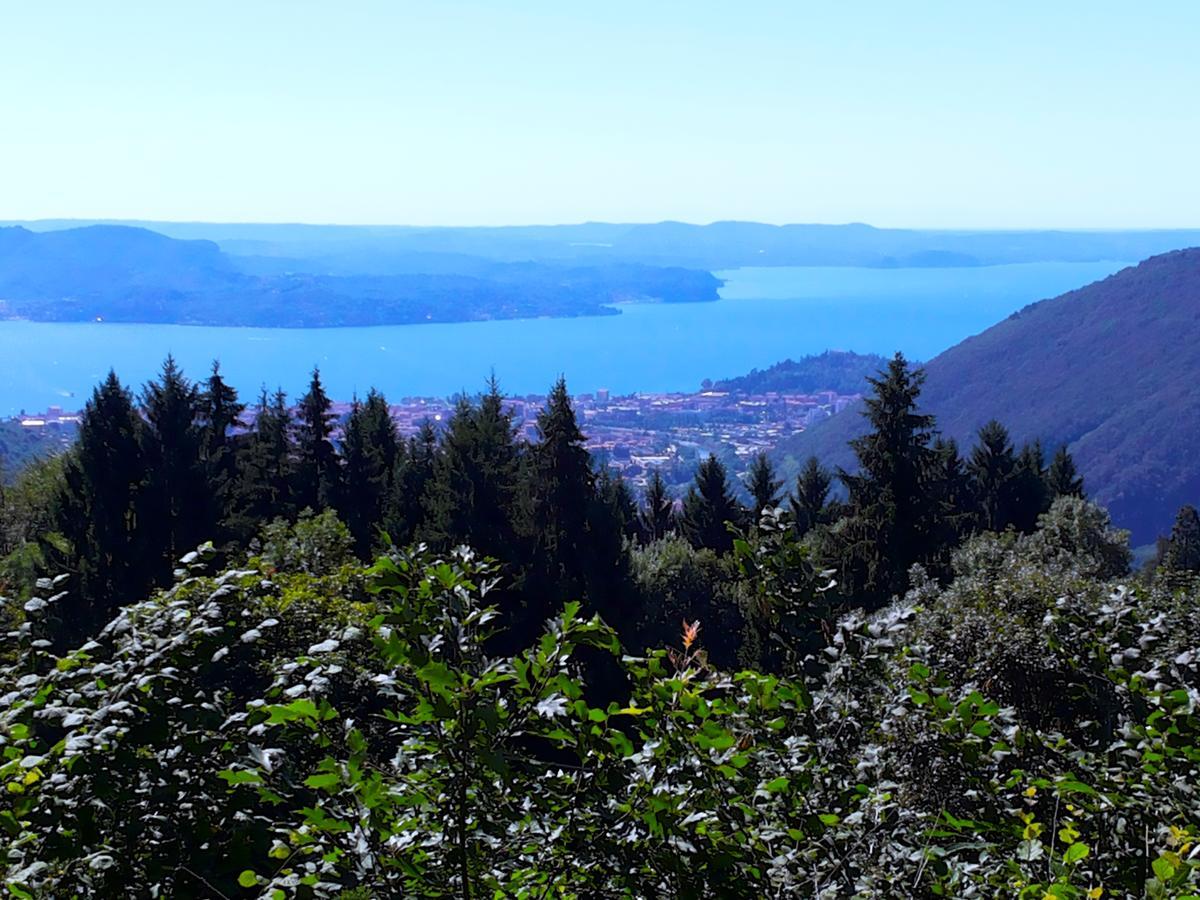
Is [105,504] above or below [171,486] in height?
below

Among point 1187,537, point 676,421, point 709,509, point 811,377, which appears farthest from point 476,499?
point 811,377

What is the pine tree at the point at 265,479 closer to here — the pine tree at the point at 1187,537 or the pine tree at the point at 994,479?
the pine tree at the point at 994,479

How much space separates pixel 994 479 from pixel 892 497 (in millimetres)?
12707

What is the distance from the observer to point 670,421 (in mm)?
134625

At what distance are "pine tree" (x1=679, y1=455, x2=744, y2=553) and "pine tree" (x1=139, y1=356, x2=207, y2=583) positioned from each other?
16184mm

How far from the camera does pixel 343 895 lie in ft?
8.62

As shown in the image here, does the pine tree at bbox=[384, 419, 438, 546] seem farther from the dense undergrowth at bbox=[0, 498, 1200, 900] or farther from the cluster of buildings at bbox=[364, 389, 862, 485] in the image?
the cluster of buildings at bbox=[364, 389, 862, 485]

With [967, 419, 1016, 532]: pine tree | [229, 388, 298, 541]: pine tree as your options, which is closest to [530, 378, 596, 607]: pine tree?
[229, 388, 298, 541]: pine tree

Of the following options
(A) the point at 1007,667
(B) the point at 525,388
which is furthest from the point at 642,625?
(B) the point at 525,388

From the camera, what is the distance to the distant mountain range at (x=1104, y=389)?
4483 inches

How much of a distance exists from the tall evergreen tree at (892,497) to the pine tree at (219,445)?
14.0 m

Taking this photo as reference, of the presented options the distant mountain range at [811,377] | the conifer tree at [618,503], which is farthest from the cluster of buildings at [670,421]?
the conifer tree at [618,503]

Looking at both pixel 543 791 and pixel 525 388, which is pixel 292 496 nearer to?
pixel 543 791

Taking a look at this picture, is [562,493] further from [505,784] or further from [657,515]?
[505,784]
